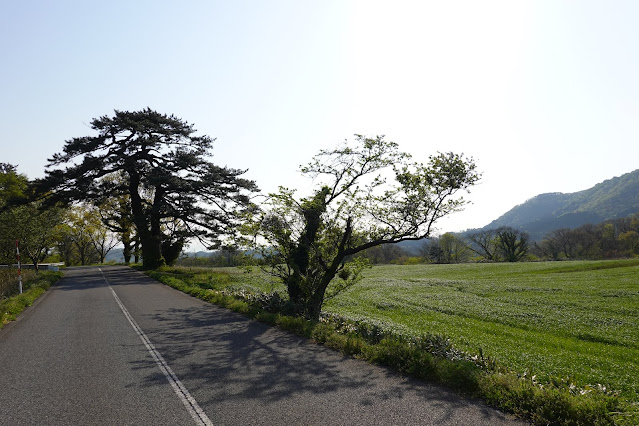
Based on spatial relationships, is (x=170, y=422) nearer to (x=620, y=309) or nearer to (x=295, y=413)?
(x=295, y=413)

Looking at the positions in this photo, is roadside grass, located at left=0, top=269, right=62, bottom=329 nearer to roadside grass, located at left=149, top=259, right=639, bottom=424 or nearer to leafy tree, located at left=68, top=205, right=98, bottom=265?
roadside grass, located at left=149, top=259, right=639, bottom=424

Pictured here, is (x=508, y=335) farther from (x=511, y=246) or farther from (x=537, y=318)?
(x=511, y=246)

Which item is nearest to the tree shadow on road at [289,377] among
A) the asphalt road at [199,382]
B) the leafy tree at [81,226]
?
the asphalt road at [199,382]

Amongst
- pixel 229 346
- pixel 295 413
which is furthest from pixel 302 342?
pixel 295 413

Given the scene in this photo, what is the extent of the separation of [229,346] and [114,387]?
9.66 feet

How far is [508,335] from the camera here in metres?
14.9

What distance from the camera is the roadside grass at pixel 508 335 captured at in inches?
225

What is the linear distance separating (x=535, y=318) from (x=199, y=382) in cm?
1617

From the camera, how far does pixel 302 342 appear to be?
32.0ft

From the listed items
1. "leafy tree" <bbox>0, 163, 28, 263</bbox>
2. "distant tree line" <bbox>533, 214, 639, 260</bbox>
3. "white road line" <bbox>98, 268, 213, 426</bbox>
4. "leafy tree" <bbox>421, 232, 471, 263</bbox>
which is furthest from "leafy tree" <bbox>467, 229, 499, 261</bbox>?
"white road line" <bbox>98, 268, 213, 426</bbox>

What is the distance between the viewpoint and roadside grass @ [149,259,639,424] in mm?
5723

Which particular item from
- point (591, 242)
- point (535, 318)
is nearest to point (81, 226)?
point (535, 318)

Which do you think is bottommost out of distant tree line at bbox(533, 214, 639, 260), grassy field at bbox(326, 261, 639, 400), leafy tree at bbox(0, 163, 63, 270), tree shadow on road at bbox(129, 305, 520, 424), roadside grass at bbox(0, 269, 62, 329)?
distant tree line at bbox(533, 214, 639, 260)

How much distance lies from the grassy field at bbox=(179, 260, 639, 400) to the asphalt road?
305cm
